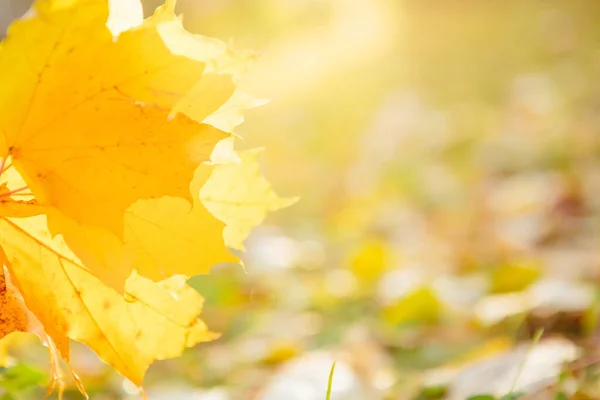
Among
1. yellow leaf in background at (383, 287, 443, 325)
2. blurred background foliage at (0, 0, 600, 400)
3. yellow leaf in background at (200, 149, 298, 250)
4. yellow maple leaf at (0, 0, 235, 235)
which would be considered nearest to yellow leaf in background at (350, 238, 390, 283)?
blurred background foliage at (0, 0, 600, 400)

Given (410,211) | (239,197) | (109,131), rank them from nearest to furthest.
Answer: (109,131), (239,197), (410,211)

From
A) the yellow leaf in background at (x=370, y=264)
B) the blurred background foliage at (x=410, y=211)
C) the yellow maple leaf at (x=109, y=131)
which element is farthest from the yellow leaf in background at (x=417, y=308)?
the yellow maple leaf at (x=109, y=131)

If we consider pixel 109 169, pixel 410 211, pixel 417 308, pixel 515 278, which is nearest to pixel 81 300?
pixel 109 169

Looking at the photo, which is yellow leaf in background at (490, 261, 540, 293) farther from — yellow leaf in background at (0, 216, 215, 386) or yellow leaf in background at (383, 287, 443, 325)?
yellow leaf in background at (0, 216, 215, 386)

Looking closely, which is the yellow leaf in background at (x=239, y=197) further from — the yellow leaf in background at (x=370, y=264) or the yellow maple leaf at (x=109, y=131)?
the yellow leaf in background at (x=370, y=264)

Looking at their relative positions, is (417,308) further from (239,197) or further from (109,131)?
(109,131)
